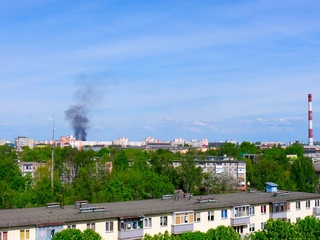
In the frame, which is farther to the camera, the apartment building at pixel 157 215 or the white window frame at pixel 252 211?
the white window frame at pixel 252 211

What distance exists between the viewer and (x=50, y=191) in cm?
6169

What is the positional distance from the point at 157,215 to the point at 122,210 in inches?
144

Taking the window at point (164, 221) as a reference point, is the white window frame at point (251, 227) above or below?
below

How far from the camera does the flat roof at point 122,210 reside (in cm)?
3288

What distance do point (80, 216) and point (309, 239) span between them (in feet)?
75.6

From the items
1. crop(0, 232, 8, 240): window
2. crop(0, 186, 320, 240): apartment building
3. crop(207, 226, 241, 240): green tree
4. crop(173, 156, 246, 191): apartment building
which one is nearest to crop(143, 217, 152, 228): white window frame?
crop(0, 186, 320, 240): apartment building

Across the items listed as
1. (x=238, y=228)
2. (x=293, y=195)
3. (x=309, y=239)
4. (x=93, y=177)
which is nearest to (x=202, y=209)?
(x=238, y=228)

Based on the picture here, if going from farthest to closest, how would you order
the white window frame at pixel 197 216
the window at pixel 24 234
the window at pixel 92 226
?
1. the white window frame at pixel 197 216
2. the window at pixel 92 226
3. the window at pixel 24 234

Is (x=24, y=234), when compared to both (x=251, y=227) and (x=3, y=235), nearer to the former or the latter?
(x=3, y=235)

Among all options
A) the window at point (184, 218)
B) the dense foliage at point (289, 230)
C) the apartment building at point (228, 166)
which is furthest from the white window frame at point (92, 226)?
the apartment building at point (228, 166)

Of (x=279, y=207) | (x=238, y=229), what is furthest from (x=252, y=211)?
(x=279, y=207)

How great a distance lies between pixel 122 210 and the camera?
1470 inches

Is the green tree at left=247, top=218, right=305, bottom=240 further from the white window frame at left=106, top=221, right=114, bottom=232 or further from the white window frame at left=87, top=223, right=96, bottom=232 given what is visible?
the white window frame at left=87, top=223, right=96, bottom=232

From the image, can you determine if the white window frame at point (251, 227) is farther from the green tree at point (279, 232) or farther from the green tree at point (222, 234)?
the green tree at point (222, 234)
